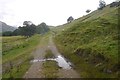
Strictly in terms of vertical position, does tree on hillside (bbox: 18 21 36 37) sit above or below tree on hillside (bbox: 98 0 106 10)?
below

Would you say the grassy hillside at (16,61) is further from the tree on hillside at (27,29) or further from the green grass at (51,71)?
the tree on hillside at (27,29)

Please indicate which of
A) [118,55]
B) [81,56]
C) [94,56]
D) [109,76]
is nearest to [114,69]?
[109,76]

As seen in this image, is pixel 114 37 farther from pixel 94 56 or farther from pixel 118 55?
pixel 118 55

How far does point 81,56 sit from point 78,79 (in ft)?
64.7

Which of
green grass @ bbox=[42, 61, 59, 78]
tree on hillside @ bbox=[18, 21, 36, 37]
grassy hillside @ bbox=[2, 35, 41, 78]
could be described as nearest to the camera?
green grass @ bbox=[42, 61, 59, 78]

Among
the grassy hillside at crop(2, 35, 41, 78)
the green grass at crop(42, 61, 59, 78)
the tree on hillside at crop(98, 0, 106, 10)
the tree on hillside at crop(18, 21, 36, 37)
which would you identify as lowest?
the grassy hillside at crop(2, 35, 41, 78)

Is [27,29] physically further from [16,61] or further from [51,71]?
[51,71]

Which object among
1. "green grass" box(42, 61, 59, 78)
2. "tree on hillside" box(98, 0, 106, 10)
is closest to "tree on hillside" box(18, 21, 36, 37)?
"tree on hillside" box(98, 0, 106, 10)

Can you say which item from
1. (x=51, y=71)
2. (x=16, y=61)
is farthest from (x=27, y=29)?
(x=51, y=71)

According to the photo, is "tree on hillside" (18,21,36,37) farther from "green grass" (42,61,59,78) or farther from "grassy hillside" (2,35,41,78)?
"green grass" (42,61,59,78)

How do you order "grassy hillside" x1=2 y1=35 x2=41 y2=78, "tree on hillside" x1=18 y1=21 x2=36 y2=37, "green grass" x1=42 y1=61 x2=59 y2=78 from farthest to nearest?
1. "tree on hillside" x1=18 y1=21 x2=36 y2=37
2. "grassy hillside" x1=2 y1=35 x2=41 y2=78
3. "green grass" x1=42 y1=61 x2=59 y2=78

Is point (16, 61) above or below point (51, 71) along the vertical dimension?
below

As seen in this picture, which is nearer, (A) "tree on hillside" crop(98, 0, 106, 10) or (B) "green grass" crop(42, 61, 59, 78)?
(B) "green grass" crop(42, 61, 59, 78)

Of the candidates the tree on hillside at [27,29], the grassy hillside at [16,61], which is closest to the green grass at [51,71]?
the grassy hillside at [16,61]
